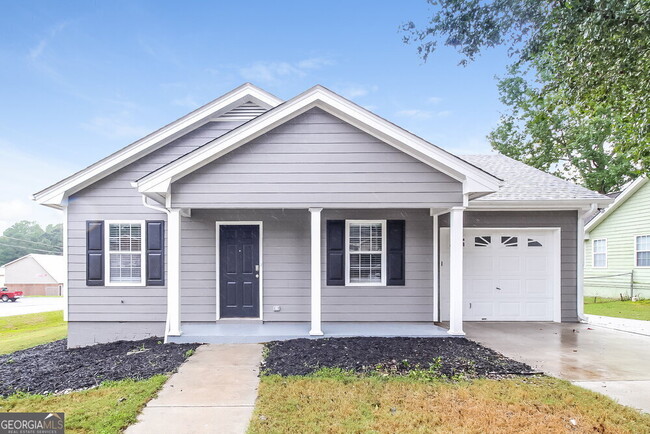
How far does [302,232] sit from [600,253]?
14921mm

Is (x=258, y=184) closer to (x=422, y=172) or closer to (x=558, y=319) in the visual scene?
(x=422, y=172)

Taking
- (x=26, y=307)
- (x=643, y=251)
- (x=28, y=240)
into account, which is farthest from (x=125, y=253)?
(x=28, y=240)

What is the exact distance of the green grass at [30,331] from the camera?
7930mm

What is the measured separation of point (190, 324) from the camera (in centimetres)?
696

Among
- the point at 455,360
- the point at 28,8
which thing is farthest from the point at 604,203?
the point at 28,8

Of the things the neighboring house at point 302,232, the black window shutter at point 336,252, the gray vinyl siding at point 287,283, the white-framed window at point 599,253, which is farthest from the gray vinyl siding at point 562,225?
the white-framed window at point 599,253

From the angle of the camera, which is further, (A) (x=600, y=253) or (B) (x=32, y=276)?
(B) (x=32, y=276)

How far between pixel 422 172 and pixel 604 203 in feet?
14.7

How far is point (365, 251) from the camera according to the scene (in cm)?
723

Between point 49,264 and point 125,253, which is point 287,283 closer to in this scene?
point 125,253

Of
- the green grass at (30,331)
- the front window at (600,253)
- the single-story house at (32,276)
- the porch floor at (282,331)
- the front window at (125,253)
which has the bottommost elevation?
the single-story house at (32,276)

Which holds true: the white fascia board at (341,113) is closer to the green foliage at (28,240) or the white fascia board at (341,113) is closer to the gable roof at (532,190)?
the gable roof at (532,190)

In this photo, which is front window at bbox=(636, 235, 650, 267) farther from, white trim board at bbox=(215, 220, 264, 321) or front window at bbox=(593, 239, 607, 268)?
white trim board at bbox=(215, 220, 264, 321)

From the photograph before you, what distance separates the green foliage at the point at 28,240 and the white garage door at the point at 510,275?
230ft
